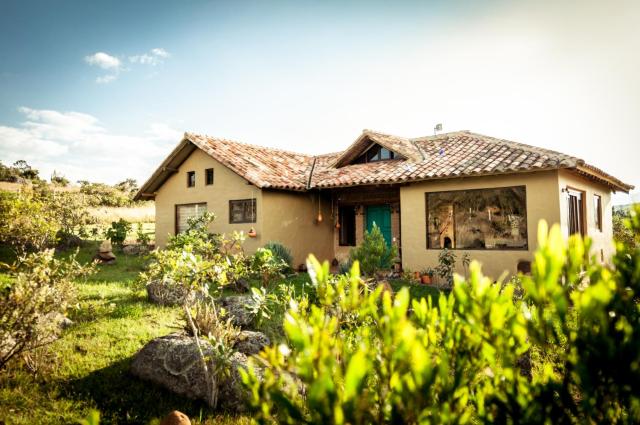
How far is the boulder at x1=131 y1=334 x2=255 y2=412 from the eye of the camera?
4.15 metres

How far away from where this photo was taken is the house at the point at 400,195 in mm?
10758

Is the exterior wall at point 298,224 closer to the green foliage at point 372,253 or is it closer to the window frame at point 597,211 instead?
the green foliage at point 372,253

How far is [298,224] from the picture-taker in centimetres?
1512

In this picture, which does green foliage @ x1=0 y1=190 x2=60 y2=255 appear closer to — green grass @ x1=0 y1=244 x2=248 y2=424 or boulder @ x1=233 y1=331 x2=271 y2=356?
green grass @ x1=0 y1=244 x2=248 y2=424

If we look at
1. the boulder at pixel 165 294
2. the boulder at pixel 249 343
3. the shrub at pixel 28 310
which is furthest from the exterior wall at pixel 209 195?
the shrub at pixel 28 310

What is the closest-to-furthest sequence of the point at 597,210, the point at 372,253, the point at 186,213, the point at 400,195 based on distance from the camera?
the point at 372,253 < the point at 400,195 < the point at 597,210 < the point at 186,213

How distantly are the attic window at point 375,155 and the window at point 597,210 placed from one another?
790cm

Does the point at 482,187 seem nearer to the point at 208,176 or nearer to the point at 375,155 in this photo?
the point at 375,155

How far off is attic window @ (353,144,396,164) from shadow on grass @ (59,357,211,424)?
12312 millimetres

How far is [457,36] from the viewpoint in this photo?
9297 mm

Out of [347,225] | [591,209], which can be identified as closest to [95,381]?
[347,225]

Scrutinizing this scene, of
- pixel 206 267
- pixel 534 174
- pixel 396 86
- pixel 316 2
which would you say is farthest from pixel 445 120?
pixel 206 267

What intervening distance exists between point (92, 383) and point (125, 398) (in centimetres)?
71

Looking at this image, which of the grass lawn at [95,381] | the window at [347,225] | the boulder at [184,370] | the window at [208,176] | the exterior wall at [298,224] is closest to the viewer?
the grass lawn at [95,381]
